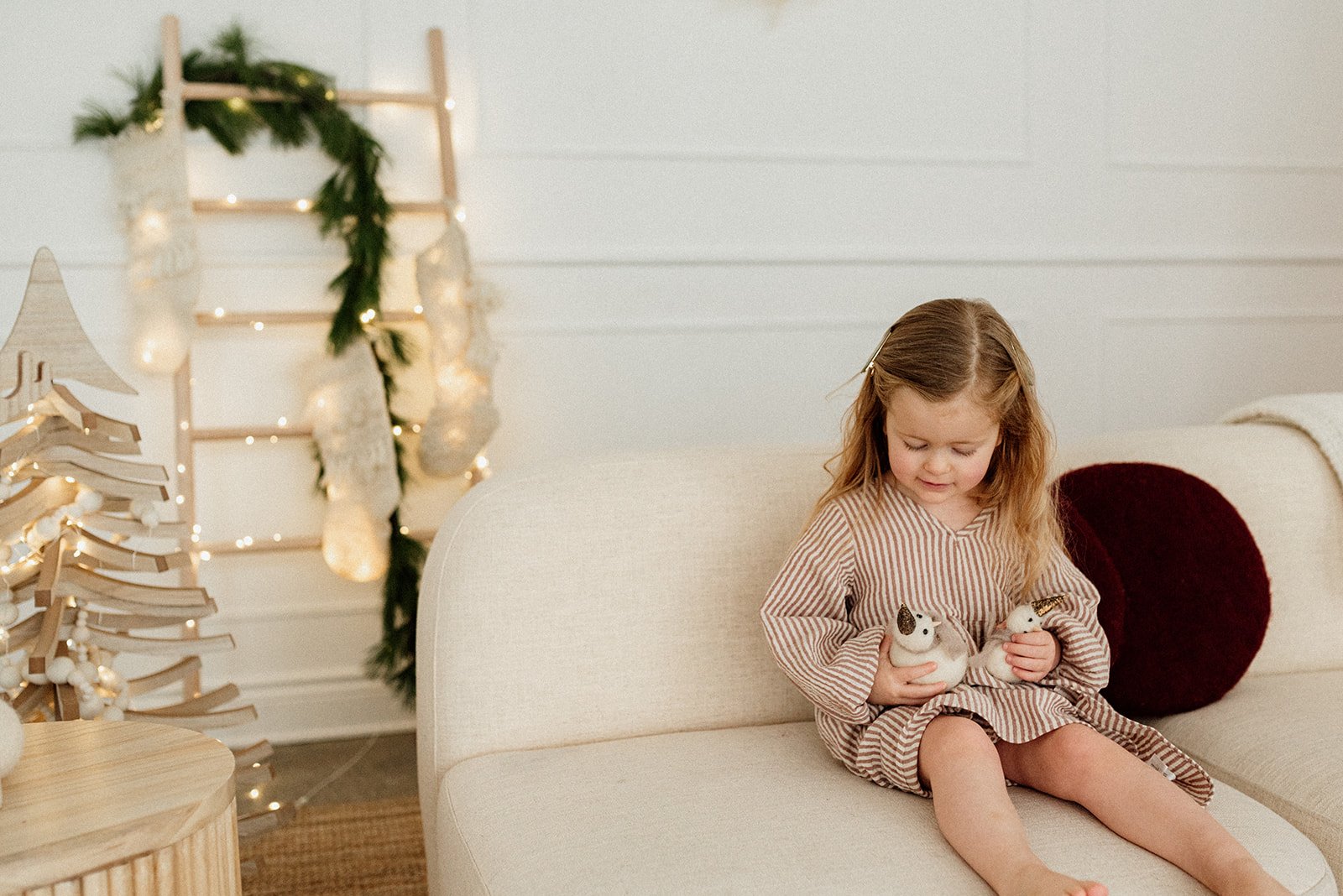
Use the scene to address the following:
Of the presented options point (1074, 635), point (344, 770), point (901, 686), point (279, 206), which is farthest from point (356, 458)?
point (1074, 635)

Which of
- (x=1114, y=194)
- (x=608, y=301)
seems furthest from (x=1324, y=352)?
(x=608, y=301)

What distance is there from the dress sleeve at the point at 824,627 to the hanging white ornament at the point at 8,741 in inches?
33.0

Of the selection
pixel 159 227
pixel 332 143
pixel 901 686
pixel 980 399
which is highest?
pixel 332 143

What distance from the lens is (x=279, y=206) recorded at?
8.67ft

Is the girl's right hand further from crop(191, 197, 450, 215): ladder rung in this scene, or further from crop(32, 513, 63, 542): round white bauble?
crop(191, 197, 450, 215): ladder rung

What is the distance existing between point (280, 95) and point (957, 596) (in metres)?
1.87

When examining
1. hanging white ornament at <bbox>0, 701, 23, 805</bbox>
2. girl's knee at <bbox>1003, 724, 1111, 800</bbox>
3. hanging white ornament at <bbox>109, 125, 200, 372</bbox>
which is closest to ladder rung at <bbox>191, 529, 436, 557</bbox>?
hanging white ornament at <bbox>109, 125, 200, 372</bbox>

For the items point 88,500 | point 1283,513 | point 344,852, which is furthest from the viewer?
point 344,852

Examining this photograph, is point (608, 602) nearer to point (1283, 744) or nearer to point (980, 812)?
point (980, 812)

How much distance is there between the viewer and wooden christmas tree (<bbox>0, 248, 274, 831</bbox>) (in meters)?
1.55

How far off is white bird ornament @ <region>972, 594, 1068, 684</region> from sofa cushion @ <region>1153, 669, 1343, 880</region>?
33 cm

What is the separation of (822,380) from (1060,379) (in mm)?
689

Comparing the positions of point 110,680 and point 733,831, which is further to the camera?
point 110,680

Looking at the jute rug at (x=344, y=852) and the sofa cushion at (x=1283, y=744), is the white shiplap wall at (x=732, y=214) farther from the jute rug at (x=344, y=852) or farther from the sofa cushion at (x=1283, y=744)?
the sofa cushion at (x=1283, y=744)
